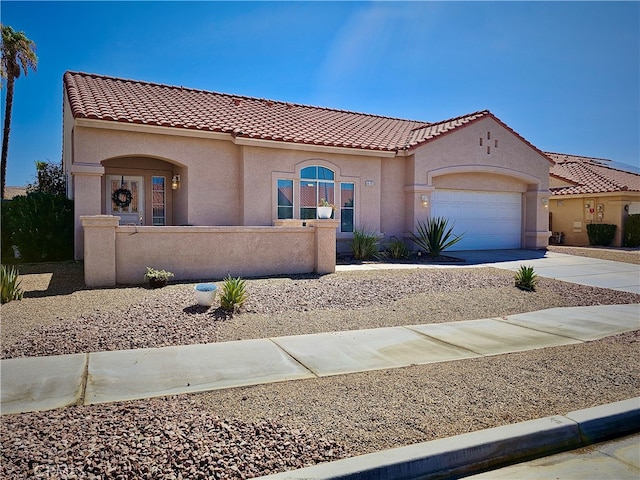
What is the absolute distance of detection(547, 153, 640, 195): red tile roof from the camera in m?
25.5

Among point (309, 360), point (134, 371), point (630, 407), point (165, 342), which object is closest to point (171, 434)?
point (134, 371)

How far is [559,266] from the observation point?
625 inches

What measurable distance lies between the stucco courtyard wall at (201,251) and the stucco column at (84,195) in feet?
13.3

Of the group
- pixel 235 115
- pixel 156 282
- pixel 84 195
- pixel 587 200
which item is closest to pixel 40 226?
pixel 84 195

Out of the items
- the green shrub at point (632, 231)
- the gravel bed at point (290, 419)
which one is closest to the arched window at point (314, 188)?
the gravel bed at point (290, 419)

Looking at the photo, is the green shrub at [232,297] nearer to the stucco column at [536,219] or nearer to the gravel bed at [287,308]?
the gravel bed at [287,308]

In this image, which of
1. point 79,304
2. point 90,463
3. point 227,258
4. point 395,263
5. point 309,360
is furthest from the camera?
point 395,263

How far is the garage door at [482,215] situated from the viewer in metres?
19.8

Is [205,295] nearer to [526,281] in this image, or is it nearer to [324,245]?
[324,245]

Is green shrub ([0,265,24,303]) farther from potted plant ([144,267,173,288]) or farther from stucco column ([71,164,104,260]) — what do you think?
stucco column ([71,164,104,260])

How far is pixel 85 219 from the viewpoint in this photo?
32.4 ft

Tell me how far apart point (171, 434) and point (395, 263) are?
40.3 feet

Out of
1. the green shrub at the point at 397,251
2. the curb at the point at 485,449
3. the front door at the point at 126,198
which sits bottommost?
the curb at the point at 485,449

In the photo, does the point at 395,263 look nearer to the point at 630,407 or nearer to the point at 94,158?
the point at 94,158
